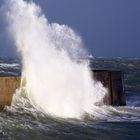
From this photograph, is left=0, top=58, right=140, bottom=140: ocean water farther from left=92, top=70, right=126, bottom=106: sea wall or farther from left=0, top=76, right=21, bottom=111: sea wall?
left=92, top=70, right=126, bottom=106: sea wall

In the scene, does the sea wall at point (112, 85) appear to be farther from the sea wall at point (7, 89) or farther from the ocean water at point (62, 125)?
the sea wall at point (7, 89)

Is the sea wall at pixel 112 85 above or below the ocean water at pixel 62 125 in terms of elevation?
above

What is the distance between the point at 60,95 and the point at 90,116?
1579 millimetres

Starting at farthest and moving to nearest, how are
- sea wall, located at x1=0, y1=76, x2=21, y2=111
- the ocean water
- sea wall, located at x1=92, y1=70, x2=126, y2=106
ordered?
sea wall, located at x1=92, y1=70, x2=126, y2=106 < sea wall, located at x1=0, y1=76, x2=21, y2=111 < the ocean water

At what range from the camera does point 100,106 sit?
19109 millimetres

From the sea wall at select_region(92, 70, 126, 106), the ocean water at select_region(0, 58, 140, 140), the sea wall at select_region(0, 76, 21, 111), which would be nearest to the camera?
the ocean water at select_region(0, 58, 140, 140)

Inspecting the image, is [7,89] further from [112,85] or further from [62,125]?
[112,85]

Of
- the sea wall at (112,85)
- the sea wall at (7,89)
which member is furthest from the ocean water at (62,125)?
the sea wall at (112,85)

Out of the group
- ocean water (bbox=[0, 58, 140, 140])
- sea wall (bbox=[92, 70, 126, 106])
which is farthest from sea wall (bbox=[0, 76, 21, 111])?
sea wall (bbox=[92, 70, 126, 106])

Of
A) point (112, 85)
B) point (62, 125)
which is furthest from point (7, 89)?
point (112, 85)

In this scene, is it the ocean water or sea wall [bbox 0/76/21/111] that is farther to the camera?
sea wall [bbox 0/76/21/111]

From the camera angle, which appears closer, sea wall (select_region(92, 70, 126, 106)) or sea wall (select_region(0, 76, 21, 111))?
sea wall (select_region(0, 76, 21, 111))

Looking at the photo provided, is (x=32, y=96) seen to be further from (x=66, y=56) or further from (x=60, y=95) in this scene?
(x=66, y=56)

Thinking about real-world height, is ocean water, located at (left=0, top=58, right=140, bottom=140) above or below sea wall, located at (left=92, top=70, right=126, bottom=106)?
below
